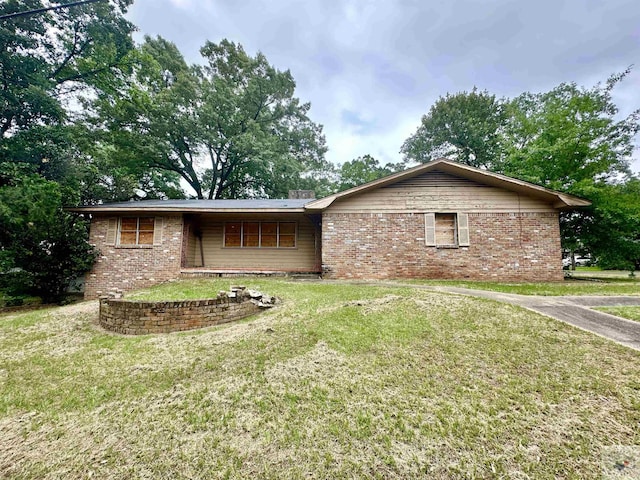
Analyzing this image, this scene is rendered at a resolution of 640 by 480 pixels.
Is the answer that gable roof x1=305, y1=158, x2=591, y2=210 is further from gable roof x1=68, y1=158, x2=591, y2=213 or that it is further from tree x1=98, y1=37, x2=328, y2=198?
tree x1=98, y1=37, x2=328, y2=198

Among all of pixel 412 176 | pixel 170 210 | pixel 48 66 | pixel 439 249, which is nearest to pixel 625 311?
pixel 439 249

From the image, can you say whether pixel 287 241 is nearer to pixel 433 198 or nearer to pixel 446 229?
pixel 433 198

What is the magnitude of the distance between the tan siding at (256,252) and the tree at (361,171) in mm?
13658

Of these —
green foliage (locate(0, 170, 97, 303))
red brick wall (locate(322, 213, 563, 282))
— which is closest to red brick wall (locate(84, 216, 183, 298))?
green foliage (locate(0, 170, 97, 303))

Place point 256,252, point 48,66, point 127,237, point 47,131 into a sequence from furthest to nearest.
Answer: point 48,66
point 256,252
point 47,131
point 127,237

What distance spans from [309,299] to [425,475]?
4.30 m

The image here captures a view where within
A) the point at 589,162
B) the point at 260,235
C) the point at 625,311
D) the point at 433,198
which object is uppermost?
the point at 589,162

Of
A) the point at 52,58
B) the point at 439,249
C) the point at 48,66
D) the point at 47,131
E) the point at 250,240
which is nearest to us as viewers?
the point at 439,249

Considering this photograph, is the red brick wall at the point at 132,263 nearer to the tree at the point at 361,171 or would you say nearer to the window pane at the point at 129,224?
the window pane at the point at 129,224

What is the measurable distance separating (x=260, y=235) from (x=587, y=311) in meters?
→ 9.96

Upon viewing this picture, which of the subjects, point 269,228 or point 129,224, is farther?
point 269,228

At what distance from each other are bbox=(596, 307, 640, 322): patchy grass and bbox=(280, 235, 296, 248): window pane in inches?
353

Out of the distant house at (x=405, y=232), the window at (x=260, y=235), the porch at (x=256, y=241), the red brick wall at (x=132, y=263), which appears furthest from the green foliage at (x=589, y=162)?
the red brick wall at (x=132, y=263)

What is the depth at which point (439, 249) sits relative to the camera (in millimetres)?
9367
